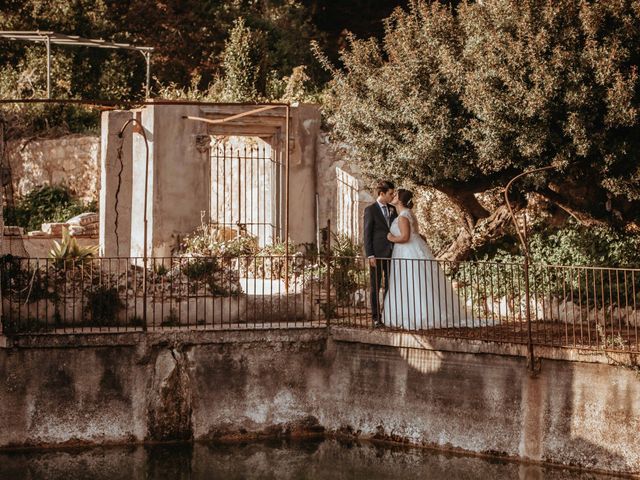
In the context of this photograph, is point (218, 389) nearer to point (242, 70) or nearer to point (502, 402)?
point (502, 402)

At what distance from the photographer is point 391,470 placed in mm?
12820

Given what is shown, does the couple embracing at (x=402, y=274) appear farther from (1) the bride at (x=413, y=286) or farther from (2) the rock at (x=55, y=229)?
(2) the rock at (x=55, y=229)

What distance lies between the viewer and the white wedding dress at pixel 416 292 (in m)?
14.4

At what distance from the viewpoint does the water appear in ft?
41.1

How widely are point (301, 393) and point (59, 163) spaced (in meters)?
12.5

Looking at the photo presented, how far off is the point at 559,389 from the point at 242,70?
12.2m

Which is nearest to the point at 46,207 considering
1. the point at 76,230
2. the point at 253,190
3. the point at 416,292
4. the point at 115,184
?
the point at 76,230

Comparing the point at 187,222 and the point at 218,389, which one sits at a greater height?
the point at 187,222

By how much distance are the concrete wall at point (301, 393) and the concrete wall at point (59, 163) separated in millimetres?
11219

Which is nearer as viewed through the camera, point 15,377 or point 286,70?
point 15,377

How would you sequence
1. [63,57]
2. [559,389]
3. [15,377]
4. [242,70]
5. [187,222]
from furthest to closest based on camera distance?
[63,57]
[242,70]
[187,222]
[15,377]
[559,389]

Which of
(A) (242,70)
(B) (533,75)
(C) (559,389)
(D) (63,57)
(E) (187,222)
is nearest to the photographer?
(C) (559,389)

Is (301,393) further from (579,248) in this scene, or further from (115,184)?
(115,184)

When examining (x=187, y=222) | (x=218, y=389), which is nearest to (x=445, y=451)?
(x=218, y=389)
